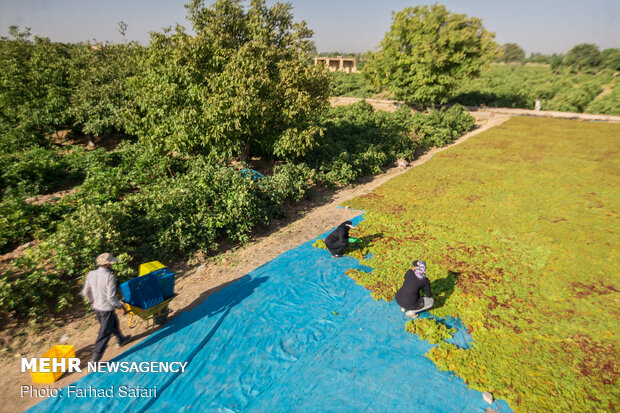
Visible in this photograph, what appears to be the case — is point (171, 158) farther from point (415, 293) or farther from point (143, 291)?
A: point (415, 293)

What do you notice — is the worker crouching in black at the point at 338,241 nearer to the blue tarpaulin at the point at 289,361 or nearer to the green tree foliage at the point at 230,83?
the blue tarpaulin at the point at 289,361

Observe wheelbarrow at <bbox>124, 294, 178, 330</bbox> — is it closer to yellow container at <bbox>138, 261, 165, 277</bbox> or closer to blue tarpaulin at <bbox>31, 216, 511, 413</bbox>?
blue tarpaulin at <bbox>31, 216, 511, 413</bbox>

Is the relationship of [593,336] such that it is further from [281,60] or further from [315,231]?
[281,60]

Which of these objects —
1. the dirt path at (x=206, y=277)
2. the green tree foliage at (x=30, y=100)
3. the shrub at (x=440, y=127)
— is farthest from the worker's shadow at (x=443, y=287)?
the green tree foliage at (x=30, y=100)

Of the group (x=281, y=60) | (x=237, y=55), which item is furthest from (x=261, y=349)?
(x=281, y=60)

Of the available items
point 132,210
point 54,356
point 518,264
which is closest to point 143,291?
point 54,356

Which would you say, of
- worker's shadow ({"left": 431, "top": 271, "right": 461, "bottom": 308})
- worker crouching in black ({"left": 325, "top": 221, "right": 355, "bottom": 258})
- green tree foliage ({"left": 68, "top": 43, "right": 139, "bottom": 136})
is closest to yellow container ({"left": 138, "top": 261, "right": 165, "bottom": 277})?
worker crouching in black ({"left": 325, "top": 221, "right": 355, "bottom": 258})
